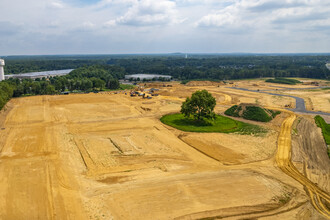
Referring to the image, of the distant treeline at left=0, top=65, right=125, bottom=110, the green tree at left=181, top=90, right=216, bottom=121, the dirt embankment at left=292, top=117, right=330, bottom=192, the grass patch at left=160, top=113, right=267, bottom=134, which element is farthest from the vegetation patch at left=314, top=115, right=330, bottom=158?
the distant treeline at left=0, top=65, right=125, bottom=110

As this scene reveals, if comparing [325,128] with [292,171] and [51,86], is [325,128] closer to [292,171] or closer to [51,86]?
[292,171]

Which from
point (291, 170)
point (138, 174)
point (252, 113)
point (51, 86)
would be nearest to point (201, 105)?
point (252, 113)

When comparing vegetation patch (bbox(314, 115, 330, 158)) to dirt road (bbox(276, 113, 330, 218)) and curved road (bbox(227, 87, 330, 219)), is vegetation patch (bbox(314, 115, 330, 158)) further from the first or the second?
dirt road (bbox(276, 113, 330, 218))

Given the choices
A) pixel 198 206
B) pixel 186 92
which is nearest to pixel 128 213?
pixel 198 206

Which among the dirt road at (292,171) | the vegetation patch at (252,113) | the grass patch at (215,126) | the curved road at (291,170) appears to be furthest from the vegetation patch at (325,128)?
the grass patch at (215,126)

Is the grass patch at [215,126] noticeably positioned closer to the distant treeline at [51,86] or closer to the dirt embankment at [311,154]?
the dirt embankment at [311,154]
